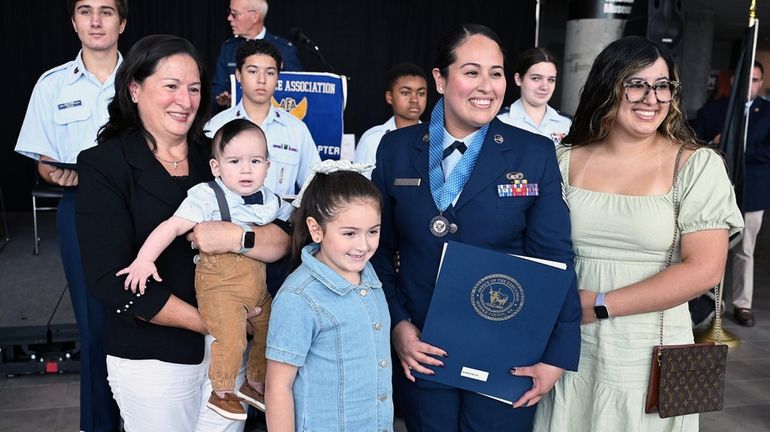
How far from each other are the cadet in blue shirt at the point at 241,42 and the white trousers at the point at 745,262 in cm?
339

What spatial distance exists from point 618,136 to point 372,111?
24.7ft

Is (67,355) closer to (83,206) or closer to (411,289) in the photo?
(83,206)

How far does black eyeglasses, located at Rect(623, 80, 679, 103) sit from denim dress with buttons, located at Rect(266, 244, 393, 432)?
34.7 inches

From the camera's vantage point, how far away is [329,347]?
1.69 metres

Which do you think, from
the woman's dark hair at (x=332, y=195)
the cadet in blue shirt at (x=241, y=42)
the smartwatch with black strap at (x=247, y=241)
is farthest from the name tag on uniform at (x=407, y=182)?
the cadet in blue shirt at (x=241, y=42)

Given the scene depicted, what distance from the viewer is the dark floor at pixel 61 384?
3.47 m

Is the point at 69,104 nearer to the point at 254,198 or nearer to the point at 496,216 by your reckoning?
the point at 254,198

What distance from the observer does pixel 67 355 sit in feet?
13.0

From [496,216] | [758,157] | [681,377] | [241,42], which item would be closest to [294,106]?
[241,42]

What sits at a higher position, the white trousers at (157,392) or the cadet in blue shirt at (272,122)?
the cadet in blue shirt at (272,122)

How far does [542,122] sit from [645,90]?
2.22 m

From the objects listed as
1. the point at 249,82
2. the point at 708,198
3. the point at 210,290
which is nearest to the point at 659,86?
the point at 708,198

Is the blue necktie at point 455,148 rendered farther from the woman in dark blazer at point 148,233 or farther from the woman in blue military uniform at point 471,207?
the woman in dark blazer at point 148,233

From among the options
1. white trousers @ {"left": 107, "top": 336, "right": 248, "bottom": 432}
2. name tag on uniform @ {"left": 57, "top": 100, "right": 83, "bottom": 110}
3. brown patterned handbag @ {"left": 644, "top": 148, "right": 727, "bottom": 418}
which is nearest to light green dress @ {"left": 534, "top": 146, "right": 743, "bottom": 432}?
brown patterned handbag @ {"left": 644, "top": 148, "right": 727, "bottom": 418}
